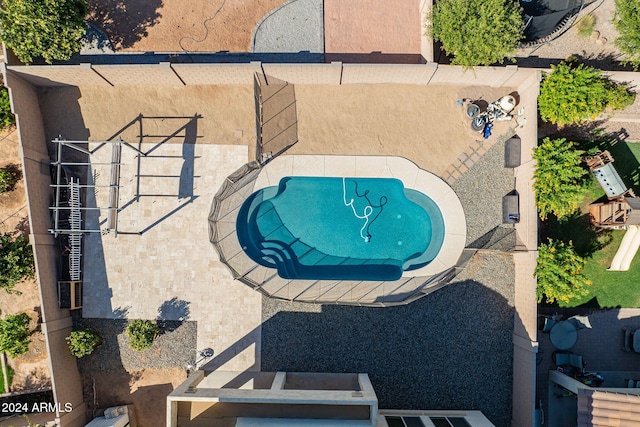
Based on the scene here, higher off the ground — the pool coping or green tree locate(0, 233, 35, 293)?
the pool coping

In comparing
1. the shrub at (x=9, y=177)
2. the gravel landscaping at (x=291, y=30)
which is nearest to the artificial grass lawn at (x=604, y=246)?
the gravel landscaping at (x=291, y=30)

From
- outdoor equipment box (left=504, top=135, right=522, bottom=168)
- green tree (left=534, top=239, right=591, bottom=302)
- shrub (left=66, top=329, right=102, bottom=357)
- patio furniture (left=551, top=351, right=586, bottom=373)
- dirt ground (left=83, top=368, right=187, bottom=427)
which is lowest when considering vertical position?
Answer: dirt ground (left=83, top=368, right=187, bottom=427)

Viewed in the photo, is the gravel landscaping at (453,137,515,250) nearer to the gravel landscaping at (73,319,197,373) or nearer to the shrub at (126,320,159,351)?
the gravel landscaping at (73,319,197,373)

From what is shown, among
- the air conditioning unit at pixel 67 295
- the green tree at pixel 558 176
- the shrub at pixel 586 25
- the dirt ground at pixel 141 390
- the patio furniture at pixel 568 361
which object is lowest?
the dirt ground at pixel 141 390

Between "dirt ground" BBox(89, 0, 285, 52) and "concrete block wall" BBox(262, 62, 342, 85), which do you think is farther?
"dirt ground" BBox(89, 0, 285, 52)

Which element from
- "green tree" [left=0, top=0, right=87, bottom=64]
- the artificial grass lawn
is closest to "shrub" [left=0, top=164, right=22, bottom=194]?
"green tree" [left=0, top=0, right=87, bottom=64]

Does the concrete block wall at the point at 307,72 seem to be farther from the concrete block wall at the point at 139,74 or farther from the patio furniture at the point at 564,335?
the patio furniture at the point at 564,335

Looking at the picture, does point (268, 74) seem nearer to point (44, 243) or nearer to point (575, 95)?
point (44, 243)

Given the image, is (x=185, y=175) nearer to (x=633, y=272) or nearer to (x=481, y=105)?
(x=481, y=105)
